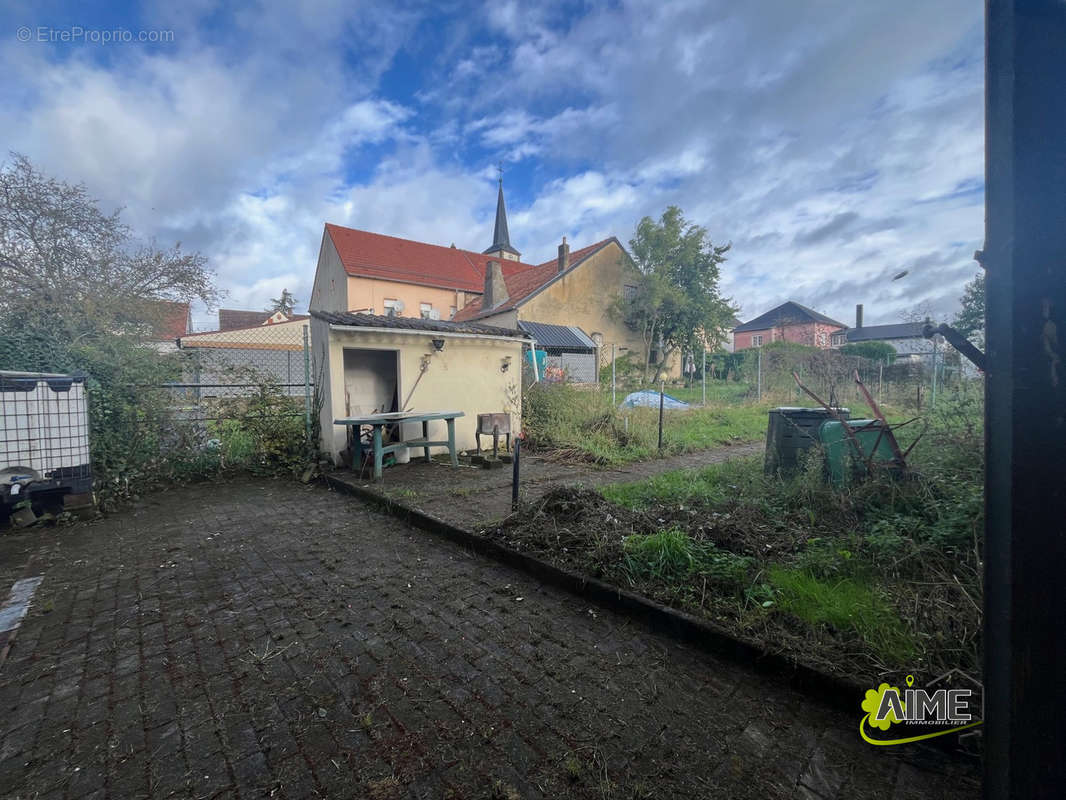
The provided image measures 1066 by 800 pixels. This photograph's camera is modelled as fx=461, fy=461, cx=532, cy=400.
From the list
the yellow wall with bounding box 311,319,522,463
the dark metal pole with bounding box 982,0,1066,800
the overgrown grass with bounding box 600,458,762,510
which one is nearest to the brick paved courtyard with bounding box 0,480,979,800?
the dark metal pole with bounding box 982,0,1066,800

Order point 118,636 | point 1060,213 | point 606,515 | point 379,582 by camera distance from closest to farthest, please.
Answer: point 1060,213
point 118,636
point 379,582
point 606,515

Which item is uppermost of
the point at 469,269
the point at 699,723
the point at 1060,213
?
the point at 469,269

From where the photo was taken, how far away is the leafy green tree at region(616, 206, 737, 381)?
74.6ft

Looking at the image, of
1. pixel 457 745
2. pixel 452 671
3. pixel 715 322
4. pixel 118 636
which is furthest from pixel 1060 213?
pixel 715 322

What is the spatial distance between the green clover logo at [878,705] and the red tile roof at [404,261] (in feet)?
84.8

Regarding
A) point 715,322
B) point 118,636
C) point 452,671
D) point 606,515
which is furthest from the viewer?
point 715,322

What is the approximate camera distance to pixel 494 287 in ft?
77.9

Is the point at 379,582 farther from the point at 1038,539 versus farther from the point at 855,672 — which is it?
the point at 1038,539

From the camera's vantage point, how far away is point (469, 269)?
3136 cm

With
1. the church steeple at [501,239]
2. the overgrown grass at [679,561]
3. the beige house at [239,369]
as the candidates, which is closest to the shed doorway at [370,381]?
the beige house at [239,369]

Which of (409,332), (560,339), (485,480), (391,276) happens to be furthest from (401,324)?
(391,276)

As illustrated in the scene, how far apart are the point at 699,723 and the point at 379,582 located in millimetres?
2230

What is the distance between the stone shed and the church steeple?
32.3 metres

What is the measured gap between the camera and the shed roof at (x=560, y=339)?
51.9ft
